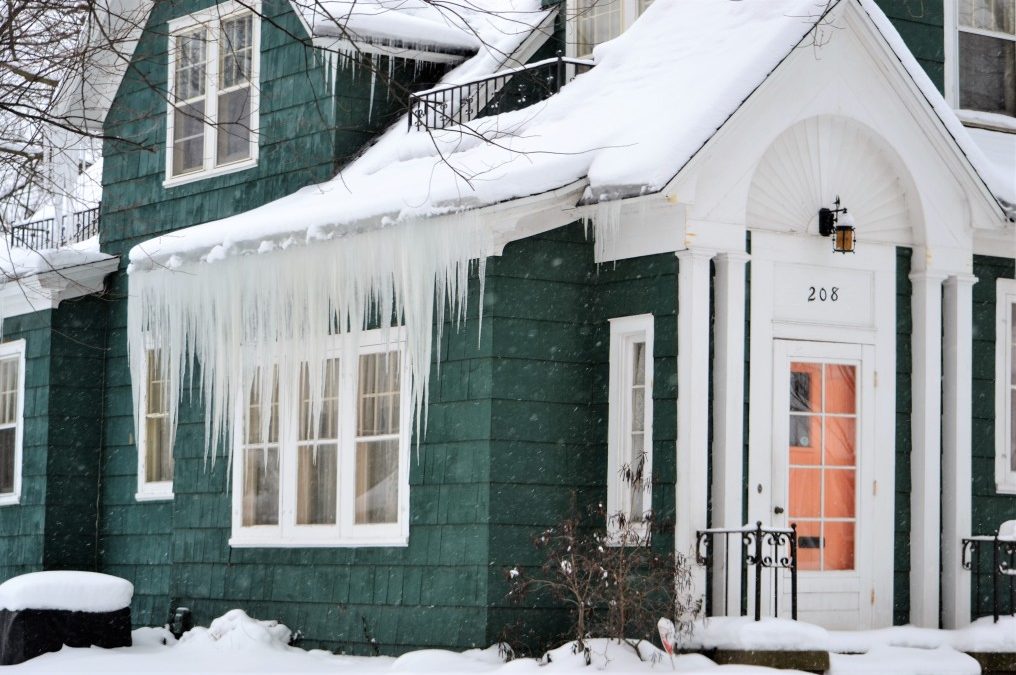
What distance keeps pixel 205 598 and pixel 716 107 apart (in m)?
6.35

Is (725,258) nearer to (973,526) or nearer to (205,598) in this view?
(973,526)

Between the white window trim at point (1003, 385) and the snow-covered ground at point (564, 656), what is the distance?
4.41 feet

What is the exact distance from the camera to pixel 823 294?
11000 millimetres

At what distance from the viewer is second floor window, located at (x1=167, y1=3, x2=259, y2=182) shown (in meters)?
14.6

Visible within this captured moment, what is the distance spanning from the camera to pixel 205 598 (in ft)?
44.1

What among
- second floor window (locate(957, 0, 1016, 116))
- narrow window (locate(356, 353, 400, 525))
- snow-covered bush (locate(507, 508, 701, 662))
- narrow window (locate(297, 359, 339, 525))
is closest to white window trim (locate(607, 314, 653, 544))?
snow-covered bush (locate(507, 508, 701, 662))

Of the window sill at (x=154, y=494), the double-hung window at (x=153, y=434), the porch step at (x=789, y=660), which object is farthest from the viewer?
the double-hung window at (x=153, y=434)

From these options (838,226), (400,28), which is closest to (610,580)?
(838,226)

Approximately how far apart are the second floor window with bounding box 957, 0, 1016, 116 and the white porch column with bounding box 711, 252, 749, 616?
3642 millimetres

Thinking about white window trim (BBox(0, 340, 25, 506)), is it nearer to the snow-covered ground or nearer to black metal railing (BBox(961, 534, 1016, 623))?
the snow-covered ground

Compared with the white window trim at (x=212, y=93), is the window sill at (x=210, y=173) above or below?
below

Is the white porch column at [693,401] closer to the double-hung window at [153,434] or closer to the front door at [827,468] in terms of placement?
the front door at [827,468]

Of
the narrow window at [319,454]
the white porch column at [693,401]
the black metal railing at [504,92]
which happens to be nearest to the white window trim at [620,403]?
the white porch column at [693,401]

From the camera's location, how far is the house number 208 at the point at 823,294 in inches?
432
